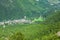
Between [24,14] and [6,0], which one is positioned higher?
[6,0]

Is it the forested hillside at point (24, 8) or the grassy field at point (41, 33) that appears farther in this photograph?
the forested hillside at point (24, 8)

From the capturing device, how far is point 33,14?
11419 cm

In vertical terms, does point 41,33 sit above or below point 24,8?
below

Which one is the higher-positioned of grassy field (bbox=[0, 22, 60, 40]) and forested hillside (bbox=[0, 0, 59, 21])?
forested hillside (bbox=[0, 0, 59, 21])

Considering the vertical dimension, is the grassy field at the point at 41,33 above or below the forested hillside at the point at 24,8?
below

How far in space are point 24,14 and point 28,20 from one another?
401 inches

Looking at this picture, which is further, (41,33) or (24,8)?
(24,8)

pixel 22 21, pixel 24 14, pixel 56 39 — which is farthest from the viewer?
pixel 24 14

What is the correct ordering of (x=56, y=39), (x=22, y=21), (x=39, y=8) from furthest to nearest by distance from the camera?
(x=39, y=8) < (x=22, y=21) < (x=56, y=39)

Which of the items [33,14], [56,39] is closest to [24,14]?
[33,14]

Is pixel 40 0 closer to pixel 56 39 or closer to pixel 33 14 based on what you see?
pixel 33 14

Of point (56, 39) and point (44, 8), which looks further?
point (44, 8)

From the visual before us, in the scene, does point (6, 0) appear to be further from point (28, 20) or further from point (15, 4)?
point (28, 20)

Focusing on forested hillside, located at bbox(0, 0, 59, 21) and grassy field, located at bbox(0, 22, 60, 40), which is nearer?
grassy field, located at bbox(0, 22, 60, 40)
